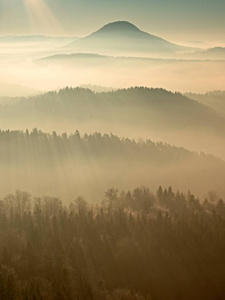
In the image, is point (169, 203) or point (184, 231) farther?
point (169, 203)

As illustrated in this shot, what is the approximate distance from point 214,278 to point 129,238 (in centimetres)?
2616

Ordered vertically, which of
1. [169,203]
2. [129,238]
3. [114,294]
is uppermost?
[169,203]

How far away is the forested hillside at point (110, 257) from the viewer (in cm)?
9856

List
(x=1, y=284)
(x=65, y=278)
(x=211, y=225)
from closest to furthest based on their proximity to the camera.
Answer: (x=1, y=284)
(x=65, y=278)
(x=211, y=225)

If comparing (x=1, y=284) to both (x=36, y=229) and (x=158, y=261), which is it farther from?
(x=158, y=261)

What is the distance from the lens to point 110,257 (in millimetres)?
117812

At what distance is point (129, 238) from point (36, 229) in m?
27.1

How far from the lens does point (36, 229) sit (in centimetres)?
12544

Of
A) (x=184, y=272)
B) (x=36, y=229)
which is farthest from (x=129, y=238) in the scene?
(x=36, y=229)

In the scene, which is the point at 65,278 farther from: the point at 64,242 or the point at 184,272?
the point at 184,272

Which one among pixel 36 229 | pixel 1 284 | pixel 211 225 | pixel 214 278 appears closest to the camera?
pixel 1 284

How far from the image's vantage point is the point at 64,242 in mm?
120750

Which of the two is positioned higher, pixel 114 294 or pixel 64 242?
pixel 64 242

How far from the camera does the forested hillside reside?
Answer: 98562 mm
